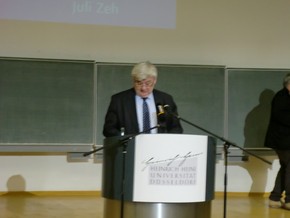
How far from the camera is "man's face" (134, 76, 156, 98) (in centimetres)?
282

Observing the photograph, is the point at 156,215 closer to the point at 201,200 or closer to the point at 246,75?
the point at 201,200

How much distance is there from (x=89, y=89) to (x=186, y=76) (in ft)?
3.75

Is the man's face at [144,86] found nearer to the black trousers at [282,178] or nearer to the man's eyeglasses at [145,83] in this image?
the man's eyeglasses at [145,83]

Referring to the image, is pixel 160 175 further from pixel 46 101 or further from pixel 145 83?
pixel 46 101

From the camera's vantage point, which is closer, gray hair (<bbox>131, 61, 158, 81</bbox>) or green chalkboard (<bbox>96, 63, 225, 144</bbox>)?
gray hair (<bbox>131, 61, 158, 81</bbox>)

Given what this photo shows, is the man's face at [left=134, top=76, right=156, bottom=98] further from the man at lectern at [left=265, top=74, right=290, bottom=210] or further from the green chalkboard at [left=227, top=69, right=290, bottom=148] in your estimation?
the green chalkboard at [left=227, top=69, right=290, bottom=148]

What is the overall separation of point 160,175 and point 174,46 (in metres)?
3.33

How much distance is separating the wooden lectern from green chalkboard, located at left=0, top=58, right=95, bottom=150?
2822mm

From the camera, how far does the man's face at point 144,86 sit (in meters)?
2.82

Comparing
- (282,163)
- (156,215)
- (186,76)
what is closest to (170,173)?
(156,215)

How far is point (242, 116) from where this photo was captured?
5547 mm

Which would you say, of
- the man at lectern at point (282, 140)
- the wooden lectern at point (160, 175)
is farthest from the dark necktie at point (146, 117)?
the man at lectern at point (282, 140)

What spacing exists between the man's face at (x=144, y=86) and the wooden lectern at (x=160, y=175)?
49cm

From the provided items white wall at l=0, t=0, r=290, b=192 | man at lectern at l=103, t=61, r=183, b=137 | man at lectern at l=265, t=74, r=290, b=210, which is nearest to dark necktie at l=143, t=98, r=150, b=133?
man at lectern at l=103, t=61, r=183, b=137
